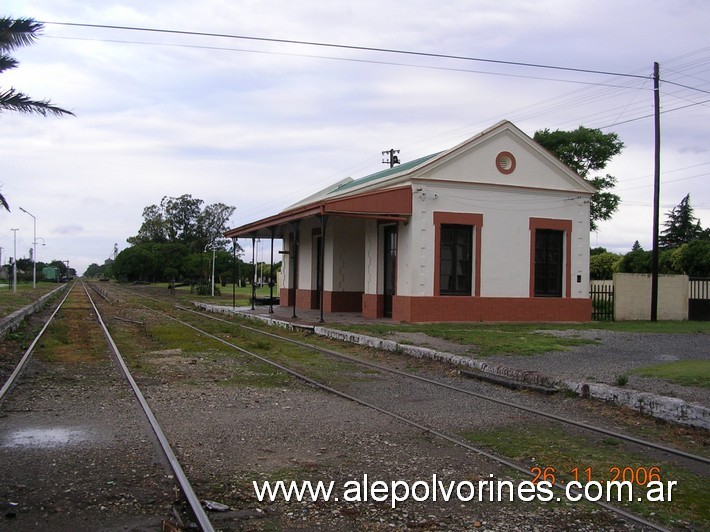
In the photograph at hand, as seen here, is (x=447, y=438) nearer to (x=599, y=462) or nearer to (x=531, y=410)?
(x=599, y=462)

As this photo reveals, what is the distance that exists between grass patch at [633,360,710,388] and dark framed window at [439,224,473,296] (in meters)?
10.2

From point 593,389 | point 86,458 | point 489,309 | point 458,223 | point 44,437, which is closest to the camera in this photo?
point 86,458

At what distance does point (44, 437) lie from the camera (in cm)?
714

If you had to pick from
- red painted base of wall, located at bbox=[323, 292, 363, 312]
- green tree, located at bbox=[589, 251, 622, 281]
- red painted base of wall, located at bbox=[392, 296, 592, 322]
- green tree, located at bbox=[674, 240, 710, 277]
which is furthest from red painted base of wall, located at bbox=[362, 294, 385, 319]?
green tree, located at bbox=[589, 251, 622, 281]

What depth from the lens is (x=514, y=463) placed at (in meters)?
6.44

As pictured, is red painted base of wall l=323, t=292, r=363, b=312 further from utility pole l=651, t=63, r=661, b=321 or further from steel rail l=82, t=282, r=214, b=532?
steel rail l=82, t=282, r=214, b=532

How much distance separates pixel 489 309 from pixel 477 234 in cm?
257

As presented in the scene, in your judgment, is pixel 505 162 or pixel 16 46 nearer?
pixel 16 46

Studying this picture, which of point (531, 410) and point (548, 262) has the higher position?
point (548, 262)

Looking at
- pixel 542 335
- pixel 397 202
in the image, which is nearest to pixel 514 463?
pixel 542 335

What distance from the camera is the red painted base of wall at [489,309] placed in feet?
70.8

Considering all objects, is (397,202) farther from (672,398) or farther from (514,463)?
(514,463)

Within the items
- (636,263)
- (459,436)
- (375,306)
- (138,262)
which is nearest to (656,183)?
(375,306)

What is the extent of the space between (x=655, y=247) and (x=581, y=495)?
73.8 feet
